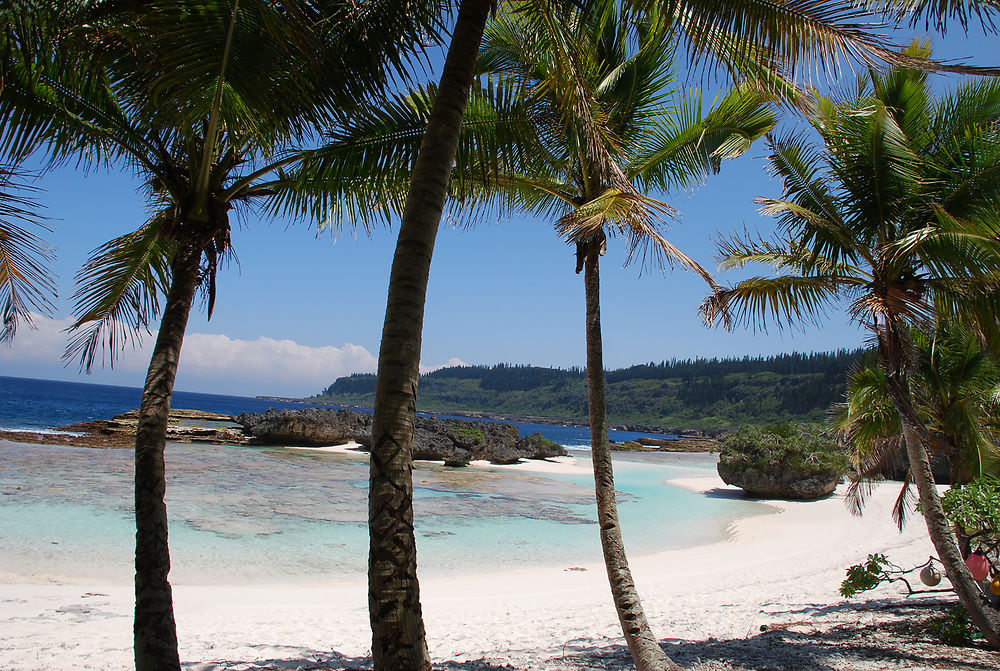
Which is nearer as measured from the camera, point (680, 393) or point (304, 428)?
point (304, 428)

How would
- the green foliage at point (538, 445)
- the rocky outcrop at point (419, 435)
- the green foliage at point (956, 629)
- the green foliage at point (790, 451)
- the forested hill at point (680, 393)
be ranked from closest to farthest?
the green foliage at point (956, 629) → the green foliage at point (790, 451) → the rocky outcrop at point (419, 435) → the green foliage at point (538, 445) → the forested hill at point (680, 393)

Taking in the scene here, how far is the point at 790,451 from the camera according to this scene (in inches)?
779

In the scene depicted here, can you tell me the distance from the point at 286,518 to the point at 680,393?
13462 cm

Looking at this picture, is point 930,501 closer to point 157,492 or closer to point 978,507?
point 978,507

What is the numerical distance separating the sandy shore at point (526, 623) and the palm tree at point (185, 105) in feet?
7.53

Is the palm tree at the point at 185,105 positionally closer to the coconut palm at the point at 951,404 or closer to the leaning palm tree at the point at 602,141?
the leaning palm tree at the point at 602,141

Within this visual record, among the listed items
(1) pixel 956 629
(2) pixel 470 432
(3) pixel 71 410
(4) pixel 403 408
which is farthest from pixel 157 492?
(3) pixel 71 410

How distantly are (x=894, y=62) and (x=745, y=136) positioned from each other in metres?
2.51

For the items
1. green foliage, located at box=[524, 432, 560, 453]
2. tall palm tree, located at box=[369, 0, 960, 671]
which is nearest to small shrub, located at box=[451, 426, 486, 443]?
green foliage, located at box=[524, 432, 560, 453]

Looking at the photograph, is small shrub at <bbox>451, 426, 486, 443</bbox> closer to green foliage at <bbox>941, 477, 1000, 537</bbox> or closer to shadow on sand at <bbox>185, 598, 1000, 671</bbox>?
shadow on sand at <bbox>185, 598, 1000, 671</bbox>

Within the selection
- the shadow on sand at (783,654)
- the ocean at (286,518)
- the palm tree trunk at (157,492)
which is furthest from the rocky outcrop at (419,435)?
the palm tree trunk at (157,492)

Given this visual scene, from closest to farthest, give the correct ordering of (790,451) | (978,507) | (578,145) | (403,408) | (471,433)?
(403,408) < (578,145) < (978,507) < (790,451) < (471,433)

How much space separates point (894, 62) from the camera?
3.65 m

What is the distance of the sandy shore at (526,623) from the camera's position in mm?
5547
